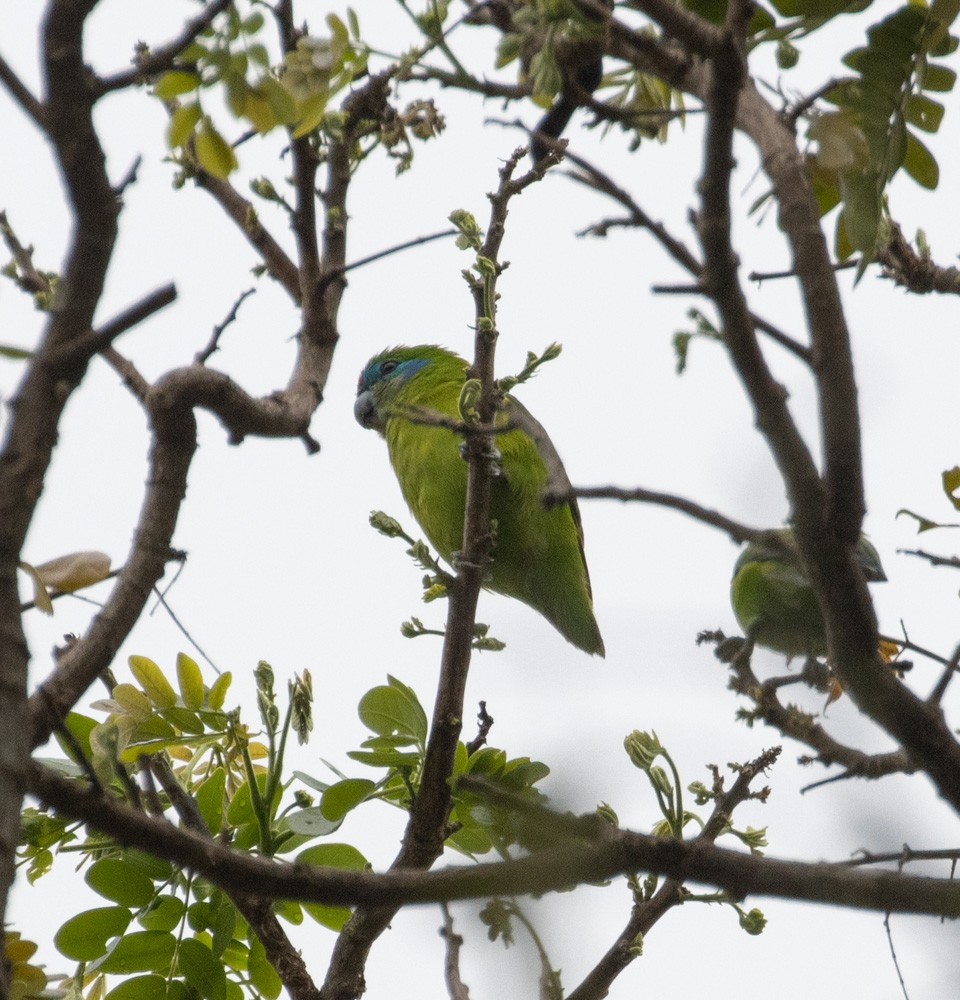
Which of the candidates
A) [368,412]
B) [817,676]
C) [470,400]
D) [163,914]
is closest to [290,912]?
[163,914]

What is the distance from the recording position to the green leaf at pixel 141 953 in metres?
2.80

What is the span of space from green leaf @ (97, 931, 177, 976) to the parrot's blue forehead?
3903 millimetres

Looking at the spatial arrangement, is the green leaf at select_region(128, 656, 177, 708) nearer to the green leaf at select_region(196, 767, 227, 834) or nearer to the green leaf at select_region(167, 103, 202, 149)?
the green leaf at select_region(196, 767, 227, 834)

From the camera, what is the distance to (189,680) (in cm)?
289

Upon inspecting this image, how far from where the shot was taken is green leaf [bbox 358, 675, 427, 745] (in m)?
3.03

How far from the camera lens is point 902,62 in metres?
2.02

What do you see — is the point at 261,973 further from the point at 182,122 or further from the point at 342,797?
the point at 182,122

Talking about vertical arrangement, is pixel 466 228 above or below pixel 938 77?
above

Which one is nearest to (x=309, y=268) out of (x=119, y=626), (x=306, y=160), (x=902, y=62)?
(x=306, y=160)

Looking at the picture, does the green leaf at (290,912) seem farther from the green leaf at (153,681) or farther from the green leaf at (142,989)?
the green leaf at (153,681)

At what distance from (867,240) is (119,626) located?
139 centimetres

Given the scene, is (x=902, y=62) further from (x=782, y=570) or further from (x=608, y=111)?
(x=782, y=570)

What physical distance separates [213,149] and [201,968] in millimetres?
1946

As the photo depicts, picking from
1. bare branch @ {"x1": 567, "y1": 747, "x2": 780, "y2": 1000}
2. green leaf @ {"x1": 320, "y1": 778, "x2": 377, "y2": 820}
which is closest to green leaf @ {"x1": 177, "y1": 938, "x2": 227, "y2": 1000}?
green leaf @ {"x1": 320, "y1": 778, "x2": 377, "y2": 820}
